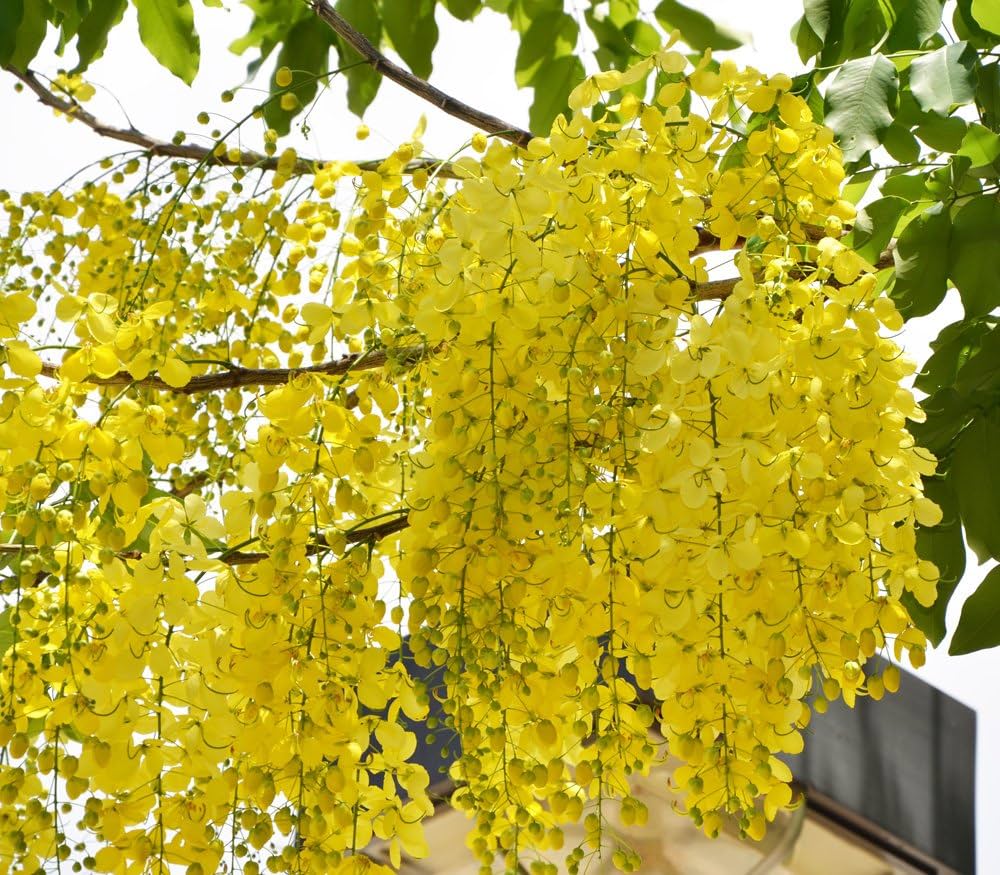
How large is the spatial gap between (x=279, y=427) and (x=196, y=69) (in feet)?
2.04

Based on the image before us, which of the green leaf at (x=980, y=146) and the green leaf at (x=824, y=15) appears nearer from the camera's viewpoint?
the green leaf at (x=980, y=146)

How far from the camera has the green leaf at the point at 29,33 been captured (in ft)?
3.57

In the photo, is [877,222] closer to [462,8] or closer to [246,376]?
[246,376]

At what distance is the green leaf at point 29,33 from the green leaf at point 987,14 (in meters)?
0.82

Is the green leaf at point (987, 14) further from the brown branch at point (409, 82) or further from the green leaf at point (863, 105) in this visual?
the brown branch at point (409, 82)

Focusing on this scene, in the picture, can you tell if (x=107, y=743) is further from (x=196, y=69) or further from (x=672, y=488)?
(x=196, y=69)

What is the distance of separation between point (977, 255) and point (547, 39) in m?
0.66

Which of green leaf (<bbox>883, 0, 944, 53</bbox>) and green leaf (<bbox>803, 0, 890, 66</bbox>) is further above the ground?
green leaf (<bbox>803, 0, 890, 66</bbox>)

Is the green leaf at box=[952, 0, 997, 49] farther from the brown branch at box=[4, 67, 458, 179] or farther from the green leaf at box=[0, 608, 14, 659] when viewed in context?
the green leaf at box=[0, 608, 14, 659]

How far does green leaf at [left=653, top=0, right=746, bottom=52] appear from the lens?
1.27m

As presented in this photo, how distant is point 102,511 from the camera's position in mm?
718

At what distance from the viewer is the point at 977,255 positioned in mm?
756

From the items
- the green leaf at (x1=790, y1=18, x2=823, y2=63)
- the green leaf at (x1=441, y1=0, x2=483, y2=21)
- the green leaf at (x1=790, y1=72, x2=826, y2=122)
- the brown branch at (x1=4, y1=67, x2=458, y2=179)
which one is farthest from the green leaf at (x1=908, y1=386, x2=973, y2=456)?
the green leaf at (x1=441, y1=0, x2=483, y2=21)

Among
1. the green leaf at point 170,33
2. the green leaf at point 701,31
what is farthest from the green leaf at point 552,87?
the green leaf at point 170,33
